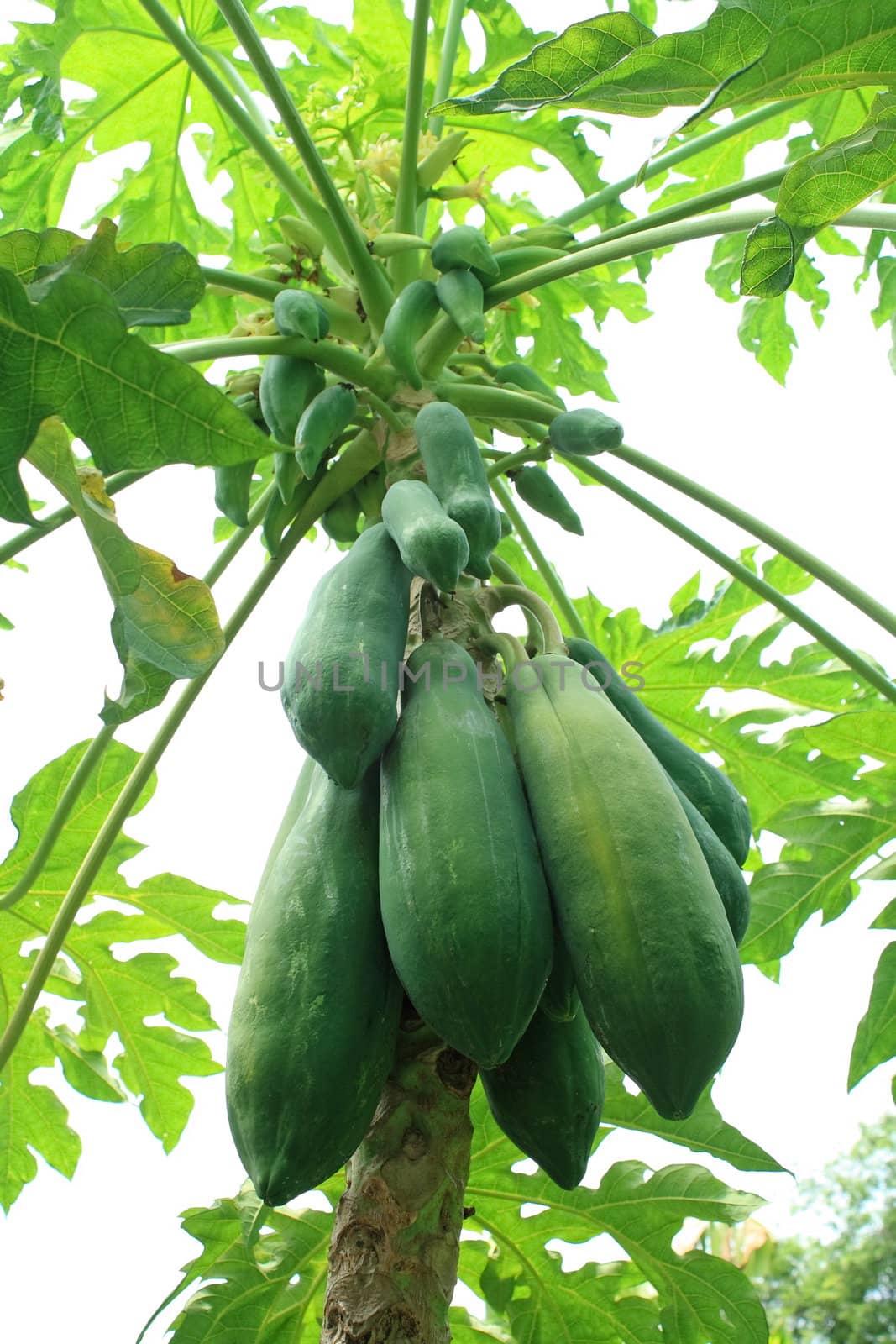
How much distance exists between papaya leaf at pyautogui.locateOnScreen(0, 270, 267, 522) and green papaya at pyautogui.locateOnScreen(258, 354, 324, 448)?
432 mm

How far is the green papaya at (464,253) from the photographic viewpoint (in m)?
1.73

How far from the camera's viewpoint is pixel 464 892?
43.0 inches

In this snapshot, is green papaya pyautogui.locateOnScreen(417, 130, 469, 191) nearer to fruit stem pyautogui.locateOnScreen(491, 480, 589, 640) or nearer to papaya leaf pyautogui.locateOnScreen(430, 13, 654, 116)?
fruit stem pyautogui.locateOnScreen(491, 480, 589, 640)

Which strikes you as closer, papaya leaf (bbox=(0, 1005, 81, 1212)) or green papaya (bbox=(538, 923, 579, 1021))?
green papaya (bbox=(538, 923, 579, 1021))

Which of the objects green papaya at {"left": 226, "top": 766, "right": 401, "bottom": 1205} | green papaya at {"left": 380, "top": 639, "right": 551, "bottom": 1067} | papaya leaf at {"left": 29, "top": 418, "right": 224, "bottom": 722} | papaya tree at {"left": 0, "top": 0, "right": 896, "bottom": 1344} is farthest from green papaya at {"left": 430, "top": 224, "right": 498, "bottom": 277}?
green papaya at {"left": 226, "top": 766, "right": 401, "bottom": 1205}

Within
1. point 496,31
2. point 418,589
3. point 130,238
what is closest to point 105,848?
point 418,589

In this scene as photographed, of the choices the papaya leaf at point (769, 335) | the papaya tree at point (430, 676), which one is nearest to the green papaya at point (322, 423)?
the papaya tree at point (430, 676)

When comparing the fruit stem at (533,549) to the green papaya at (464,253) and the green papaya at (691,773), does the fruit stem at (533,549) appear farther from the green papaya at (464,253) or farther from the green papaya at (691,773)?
the green papaya at (691,773)

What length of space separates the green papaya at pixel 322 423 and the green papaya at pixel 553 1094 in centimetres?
78

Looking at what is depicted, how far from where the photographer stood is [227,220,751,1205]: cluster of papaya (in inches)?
42.8

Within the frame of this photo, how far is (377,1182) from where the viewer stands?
1.23 metres

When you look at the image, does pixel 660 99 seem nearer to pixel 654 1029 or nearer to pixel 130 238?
pixel 654 1029

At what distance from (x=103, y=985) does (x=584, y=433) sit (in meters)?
1.41

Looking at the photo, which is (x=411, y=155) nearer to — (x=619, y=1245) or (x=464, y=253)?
(x=464, y=253)
